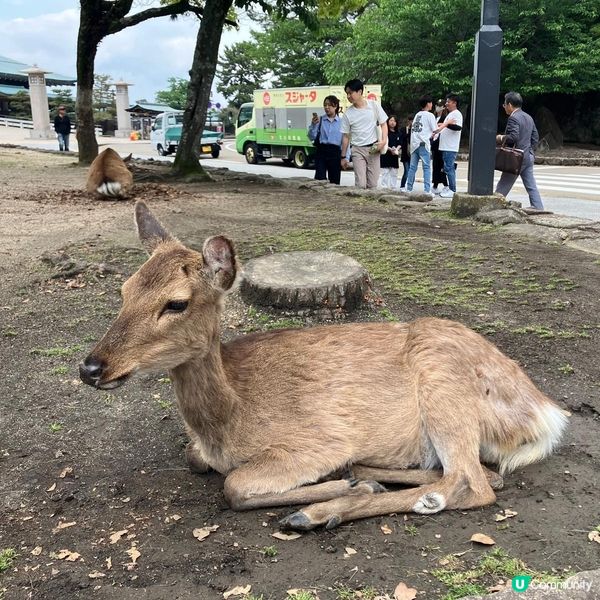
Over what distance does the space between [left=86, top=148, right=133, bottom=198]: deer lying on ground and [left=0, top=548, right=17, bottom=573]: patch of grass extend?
9428mm

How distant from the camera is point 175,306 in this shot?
2805mm

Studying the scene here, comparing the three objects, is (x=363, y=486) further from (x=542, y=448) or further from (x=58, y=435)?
(x=58, y=435)

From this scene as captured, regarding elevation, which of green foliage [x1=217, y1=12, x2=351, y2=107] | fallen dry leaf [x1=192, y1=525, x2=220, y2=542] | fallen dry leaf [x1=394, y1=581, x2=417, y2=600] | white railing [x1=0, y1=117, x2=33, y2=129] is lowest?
fallen dry leaf [x1=192, y1=525, x2=220, y2=542]

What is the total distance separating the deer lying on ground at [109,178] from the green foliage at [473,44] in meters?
20.3

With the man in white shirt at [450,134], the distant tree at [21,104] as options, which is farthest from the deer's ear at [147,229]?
the distant tree at [21,104]

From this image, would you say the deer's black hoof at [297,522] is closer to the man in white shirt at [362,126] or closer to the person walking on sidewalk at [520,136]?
the person walking on sidewalk at [520,136]

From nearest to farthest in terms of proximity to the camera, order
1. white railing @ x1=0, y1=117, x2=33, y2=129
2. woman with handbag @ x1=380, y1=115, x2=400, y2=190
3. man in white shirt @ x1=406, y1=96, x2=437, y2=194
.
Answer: man in white shirt @ x1=406, y1=96, x2=437, y2=194, woman with handbag @ x1=380, y1=115, x2=400, y2=190, white railing @ x1=0, y1=117, x2=33, y2=129

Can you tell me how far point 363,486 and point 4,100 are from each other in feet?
209

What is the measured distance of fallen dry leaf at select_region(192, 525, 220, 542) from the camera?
2.72 metres

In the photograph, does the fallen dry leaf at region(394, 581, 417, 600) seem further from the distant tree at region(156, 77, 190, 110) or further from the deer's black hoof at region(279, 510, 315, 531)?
the distant tree at region(156, 77, 190, 110)

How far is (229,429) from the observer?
3045 mm

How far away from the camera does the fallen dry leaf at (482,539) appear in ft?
8.54

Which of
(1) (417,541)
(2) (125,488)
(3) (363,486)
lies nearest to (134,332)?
(2) (125,488)

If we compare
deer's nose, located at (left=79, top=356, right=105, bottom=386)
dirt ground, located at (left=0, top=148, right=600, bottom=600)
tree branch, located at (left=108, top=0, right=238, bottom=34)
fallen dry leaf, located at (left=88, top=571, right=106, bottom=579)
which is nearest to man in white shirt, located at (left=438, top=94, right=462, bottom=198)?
dirt ground, located at (left=0, top=148, right=600, bottom=600)
